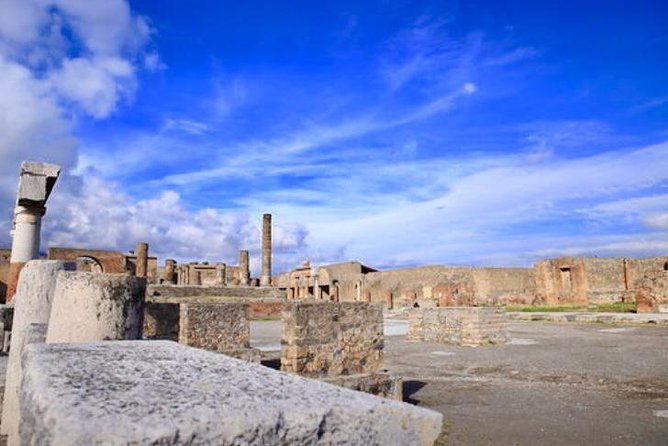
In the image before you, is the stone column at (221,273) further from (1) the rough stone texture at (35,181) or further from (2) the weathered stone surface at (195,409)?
(2) the weathered stone surface at (195,409)

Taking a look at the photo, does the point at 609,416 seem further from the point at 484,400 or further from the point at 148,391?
the point at 148,391

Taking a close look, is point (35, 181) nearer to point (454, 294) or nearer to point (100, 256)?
point (454, 294)

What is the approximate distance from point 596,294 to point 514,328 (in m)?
16.8

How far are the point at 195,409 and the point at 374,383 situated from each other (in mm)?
5673

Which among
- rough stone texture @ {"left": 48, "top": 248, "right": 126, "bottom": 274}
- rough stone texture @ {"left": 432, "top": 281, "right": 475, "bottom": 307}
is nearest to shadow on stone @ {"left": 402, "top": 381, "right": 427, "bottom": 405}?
rough stone texture @ {"left": 432, "top": 281, "right": 475, "bottom": 307}

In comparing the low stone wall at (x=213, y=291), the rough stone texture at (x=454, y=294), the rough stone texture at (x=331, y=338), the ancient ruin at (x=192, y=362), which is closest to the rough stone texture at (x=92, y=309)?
the ancient ruin at (x=192, y=362)

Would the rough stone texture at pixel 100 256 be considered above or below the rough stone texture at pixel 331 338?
above

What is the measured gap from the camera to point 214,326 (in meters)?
8.38

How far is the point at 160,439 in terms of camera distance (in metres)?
0.93

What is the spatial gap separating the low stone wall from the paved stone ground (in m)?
11.9

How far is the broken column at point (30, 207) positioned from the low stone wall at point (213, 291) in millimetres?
10838

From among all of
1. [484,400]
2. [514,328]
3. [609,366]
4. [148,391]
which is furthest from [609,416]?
[514,328]

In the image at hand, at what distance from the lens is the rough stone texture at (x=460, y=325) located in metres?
13.3

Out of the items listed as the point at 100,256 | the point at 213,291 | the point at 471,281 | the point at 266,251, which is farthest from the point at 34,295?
the point at 100,256
